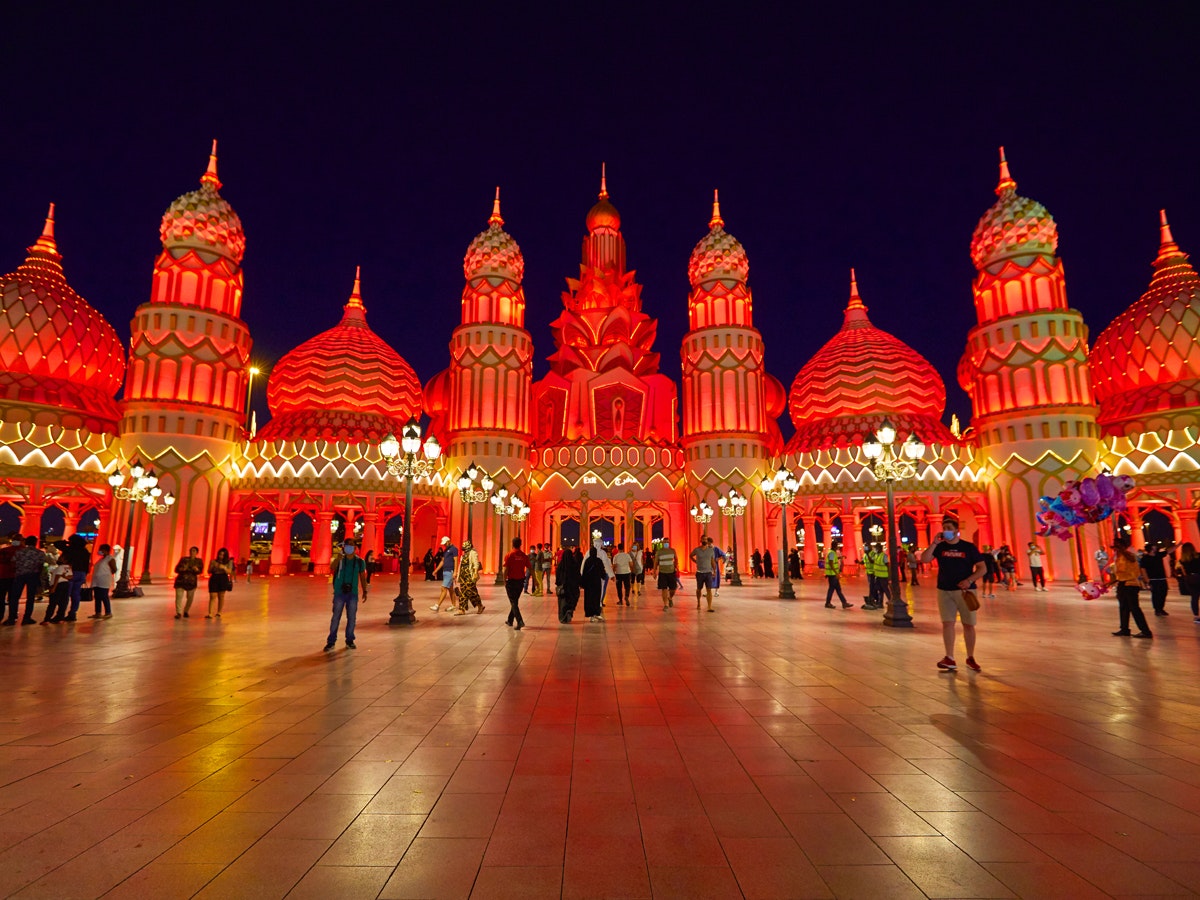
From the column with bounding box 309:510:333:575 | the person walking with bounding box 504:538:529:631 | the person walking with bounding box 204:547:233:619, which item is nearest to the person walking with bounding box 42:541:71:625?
the person walking with bounding box 204:547:233:619

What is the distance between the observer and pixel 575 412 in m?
44.3

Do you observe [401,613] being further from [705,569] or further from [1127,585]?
[1127,585]

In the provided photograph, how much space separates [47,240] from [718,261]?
37963 millimetres

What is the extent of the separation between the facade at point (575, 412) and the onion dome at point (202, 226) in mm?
132

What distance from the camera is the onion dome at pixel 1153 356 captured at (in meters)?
32.8

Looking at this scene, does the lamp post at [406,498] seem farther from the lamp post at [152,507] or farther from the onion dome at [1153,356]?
the onion dome at [1153,356]

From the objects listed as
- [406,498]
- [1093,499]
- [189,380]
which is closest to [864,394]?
[1093,499]

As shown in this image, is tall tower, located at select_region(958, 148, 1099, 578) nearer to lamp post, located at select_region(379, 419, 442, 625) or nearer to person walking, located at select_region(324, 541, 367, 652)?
lamp post, located at select_region(379, 419, 442, 625)

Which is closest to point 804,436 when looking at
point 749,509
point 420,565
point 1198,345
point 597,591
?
point 749,509

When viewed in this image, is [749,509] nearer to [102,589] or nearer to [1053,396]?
[1053,396]

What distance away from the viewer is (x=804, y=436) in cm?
4084

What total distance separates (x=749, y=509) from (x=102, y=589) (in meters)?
30.1

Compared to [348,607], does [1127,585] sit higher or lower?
higher

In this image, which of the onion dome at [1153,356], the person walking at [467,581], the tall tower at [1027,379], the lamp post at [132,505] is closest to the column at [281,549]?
the lamp post at [132,505]
